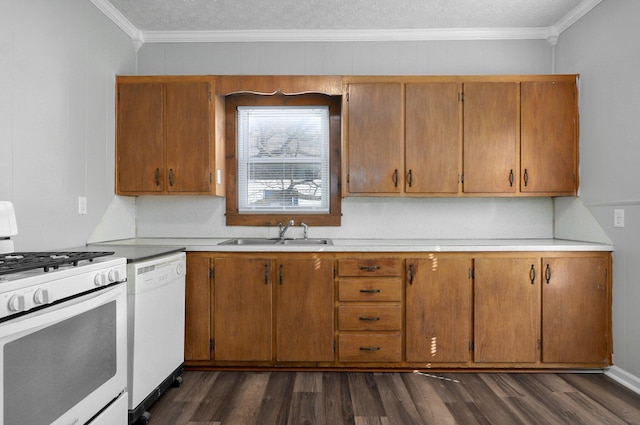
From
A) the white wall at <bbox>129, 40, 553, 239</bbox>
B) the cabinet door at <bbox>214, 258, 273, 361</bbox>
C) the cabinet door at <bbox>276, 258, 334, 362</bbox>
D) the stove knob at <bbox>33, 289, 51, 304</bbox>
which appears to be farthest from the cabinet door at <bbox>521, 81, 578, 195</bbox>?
the stove knob at <bbox>33, 289, 51, 304</bbox>

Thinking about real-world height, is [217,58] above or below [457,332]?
above

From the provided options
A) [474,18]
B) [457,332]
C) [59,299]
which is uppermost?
[474,18]

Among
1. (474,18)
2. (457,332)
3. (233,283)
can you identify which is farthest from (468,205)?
(233,283)

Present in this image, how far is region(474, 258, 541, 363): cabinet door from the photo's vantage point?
2836mm

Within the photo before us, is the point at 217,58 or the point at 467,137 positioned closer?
the point at 467,137

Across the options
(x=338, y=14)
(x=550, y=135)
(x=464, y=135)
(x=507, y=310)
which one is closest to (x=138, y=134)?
(x=338, y=14)

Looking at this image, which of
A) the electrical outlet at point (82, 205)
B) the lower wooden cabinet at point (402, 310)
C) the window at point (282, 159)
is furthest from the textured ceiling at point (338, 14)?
the lower wooden cabinet at point (402, 310)

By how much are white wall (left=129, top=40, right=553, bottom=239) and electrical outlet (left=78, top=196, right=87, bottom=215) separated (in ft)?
2.45

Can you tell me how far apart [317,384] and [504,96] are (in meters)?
2.60

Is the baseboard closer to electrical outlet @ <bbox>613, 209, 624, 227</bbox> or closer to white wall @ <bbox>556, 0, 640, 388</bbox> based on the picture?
white wall @ <bbox>556, 0, 640, 388</bbox>

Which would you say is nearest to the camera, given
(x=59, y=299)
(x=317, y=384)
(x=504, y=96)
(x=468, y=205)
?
(x=59, y=299)

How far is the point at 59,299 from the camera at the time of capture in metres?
1.48

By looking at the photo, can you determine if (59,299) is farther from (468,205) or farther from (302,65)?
(468,205)

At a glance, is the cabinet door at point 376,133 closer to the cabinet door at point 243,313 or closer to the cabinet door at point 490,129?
the cabinet door at point 490,129
